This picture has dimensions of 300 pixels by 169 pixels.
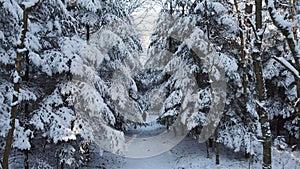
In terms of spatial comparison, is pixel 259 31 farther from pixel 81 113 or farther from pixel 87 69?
pixel 81 113

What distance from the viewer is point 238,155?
12.3m

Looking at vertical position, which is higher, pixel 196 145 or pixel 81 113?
pixel 81 113

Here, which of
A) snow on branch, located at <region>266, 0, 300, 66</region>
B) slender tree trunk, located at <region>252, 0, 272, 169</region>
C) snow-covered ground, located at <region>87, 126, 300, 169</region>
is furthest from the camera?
snow-covered ground, located at <region>87, 126, 300, 169</region>

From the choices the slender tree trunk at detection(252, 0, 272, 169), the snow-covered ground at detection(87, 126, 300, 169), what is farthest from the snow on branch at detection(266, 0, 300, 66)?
the snow-covered ground at detection(87, 126, 300, 169)

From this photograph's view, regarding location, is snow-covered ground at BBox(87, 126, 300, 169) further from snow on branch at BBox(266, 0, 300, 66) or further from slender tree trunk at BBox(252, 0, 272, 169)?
snow on branch at BBox(266, 0, 300, 66)

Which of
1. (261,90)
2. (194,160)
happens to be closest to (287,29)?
(261,90)

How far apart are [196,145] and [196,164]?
2365 mm

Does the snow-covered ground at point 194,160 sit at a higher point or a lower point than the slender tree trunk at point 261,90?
lower

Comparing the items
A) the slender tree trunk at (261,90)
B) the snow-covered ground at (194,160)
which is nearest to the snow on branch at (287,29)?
the slender tree trunk at (261,90)

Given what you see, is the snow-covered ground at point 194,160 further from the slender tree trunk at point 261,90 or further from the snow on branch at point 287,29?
the snow on branch at point 287,29

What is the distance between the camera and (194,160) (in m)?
11.9

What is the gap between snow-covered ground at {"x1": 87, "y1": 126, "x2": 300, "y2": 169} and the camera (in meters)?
11.1

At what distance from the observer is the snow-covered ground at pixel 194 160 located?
11.1m

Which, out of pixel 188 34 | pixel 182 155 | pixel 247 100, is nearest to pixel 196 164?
pixel 182 155
